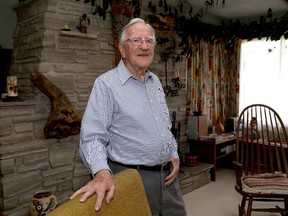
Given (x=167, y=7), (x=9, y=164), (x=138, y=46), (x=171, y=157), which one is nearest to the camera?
(x=138, y=46)

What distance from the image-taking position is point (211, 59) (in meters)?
4.58

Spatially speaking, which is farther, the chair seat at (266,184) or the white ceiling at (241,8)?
the white ceiling at (241,8)

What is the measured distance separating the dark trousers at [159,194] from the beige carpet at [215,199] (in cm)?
146

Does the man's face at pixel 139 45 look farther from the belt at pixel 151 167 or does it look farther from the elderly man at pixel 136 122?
the belt at pixel 151 167

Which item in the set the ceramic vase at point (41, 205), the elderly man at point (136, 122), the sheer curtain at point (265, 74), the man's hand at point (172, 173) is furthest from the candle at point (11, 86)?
the sheer curtain at point (265, 74)

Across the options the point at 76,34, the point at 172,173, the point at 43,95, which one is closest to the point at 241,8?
the point at 76,34

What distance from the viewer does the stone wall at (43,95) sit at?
2305mm

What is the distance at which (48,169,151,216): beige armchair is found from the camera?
2.45ft

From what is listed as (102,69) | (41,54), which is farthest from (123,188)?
(102,69)

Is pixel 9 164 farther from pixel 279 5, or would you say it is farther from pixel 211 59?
pixel 279 5

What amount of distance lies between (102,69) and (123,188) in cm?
215

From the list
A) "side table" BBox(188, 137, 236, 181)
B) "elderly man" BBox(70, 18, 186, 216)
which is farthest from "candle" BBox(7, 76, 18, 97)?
"side table" BBox(188, 137, 236, 181)

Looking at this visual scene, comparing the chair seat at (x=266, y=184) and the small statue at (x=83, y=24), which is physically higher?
the small statue at (x=83, y=24)

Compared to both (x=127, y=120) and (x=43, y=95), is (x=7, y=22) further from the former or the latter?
(x=127, y=120)
